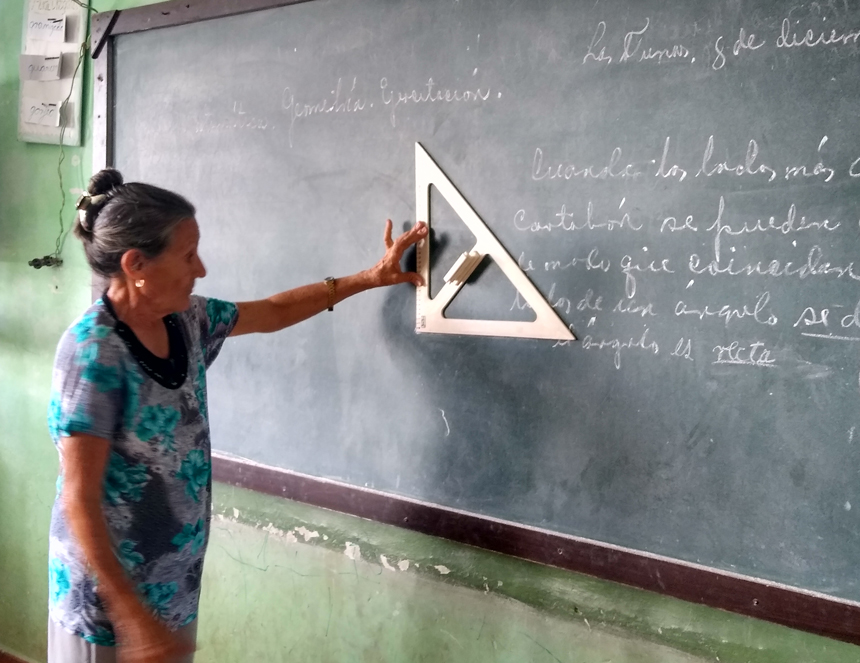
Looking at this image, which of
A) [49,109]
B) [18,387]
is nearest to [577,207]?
[49,109]

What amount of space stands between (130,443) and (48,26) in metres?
1.50

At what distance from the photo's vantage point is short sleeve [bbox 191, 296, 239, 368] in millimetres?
1360

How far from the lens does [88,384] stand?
1.08 m

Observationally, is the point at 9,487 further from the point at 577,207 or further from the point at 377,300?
the point at 577,207

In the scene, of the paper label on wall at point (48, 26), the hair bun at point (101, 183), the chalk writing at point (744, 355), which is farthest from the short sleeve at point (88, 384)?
the paper label on wall at point (48, 26)

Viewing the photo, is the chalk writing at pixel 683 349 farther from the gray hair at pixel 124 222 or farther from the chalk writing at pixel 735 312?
the gray hair at pixel 124 222

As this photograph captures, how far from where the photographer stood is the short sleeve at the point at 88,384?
106 cm

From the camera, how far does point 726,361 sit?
1111mm

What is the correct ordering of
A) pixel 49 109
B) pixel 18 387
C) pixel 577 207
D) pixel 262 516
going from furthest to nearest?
pixel 18 387 → pixel 49 109 → pixel 262 516 → pixel 577 207

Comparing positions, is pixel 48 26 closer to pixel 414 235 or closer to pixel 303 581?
pixel 414 235

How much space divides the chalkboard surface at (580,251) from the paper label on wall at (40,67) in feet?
1.88

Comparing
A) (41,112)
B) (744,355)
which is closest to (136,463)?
(744,355)

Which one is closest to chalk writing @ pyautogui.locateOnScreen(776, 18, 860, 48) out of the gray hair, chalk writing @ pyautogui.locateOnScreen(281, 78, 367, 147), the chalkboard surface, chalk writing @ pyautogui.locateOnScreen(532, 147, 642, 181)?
the chalkboard surface

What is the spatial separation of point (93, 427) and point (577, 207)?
895mm
